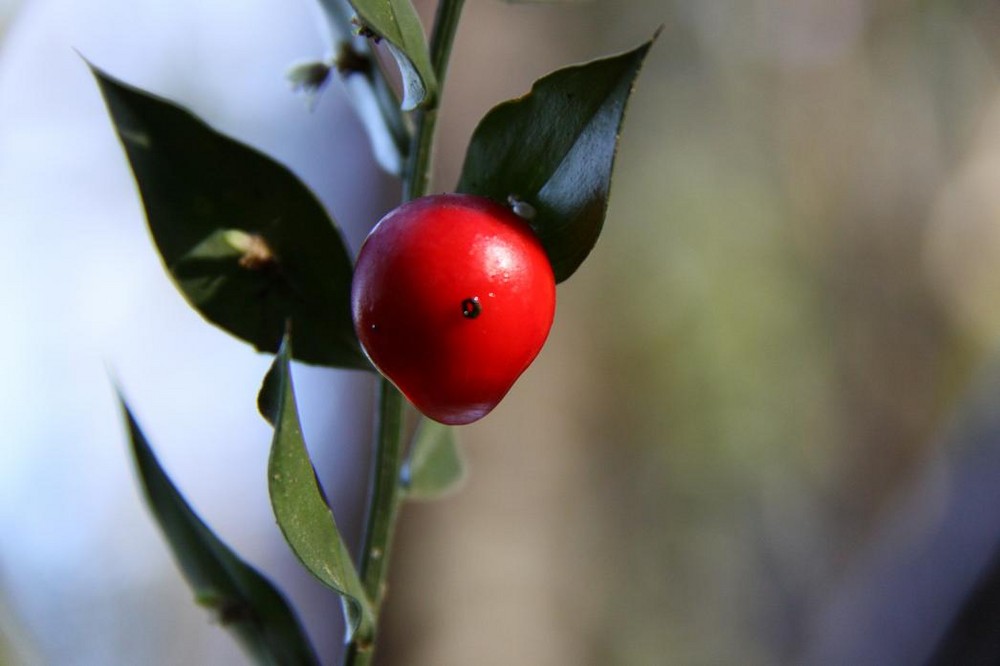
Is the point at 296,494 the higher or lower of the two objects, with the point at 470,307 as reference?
lower

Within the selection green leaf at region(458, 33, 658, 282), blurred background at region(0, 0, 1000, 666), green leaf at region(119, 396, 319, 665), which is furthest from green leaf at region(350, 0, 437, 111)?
blurred background at region(0, 0, 1000, 666)

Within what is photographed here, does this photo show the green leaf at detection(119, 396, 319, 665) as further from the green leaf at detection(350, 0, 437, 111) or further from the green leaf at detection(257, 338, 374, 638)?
the green leaf at detection(350, 0, 437, 111)

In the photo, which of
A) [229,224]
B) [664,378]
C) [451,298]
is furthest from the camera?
[664,378]

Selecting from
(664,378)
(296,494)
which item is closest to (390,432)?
(296,494)

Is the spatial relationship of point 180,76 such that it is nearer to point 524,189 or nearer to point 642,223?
point 642,223

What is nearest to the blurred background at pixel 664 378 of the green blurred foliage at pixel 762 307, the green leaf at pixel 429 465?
the green blurred foliage at pixel 762 307

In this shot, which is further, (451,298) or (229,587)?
(229,587)

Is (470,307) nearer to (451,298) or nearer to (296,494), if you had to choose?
(451,298)
